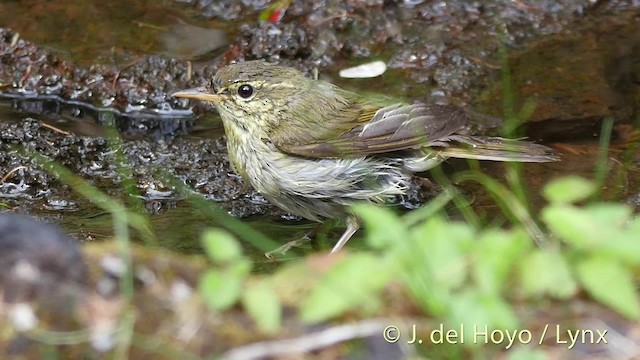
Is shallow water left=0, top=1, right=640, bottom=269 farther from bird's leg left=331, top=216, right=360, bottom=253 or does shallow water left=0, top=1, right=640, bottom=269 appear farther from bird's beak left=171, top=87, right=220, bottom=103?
bird's beak left=171, top=87, right=220, bottom=103

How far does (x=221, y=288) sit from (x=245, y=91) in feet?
10.0

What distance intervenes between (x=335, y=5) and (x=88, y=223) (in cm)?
307

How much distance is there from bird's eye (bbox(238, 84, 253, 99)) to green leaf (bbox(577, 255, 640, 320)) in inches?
128

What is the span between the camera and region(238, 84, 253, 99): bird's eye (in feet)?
18.9

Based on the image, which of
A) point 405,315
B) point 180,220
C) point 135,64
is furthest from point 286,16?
point 405,315

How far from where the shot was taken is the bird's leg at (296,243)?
4946 millimetres

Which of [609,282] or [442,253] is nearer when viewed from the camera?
[609,282]

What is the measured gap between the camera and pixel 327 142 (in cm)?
560

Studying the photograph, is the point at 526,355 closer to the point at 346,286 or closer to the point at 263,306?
the point at 346,286

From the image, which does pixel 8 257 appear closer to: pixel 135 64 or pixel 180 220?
pixel 180 220

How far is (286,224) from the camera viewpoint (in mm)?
5973

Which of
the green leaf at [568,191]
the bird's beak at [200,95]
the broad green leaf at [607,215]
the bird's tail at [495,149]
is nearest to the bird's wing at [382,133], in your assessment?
the bird's tail at [495,149]

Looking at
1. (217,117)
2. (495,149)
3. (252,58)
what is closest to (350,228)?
(495,149)

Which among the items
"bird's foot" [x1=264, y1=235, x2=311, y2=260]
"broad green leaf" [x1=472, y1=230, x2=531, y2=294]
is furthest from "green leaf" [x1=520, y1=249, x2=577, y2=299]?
"bird's foot" [x1=264, y1=235, x2=311, y2=260]
